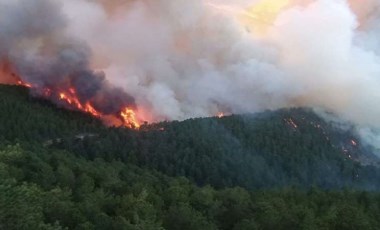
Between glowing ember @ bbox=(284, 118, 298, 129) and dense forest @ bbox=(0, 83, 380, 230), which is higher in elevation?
glowing ember @ bbox=(284, 118, 298, 129)

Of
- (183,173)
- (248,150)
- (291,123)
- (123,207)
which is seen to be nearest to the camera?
(123,207)

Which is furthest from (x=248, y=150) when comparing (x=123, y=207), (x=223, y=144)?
(x=123, y=207)

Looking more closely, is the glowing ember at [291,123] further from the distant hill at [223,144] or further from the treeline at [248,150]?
the distant hill at [223,144]

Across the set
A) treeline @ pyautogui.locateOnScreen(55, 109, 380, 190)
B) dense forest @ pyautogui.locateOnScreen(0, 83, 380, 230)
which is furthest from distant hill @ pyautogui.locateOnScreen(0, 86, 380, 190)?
dense forest @ pyautogui.locateOnScreen(0, 83, 380, 230)

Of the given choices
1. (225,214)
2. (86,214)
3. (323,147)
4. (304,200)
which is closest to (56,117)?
(323,147)

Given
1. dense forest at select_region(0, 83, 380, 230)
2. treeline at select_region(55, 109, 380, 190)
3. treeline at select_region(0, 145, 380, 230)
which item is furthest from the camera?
treeline at select_region(55, 109, 380, 190)

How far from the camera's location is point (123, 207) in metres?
30.9

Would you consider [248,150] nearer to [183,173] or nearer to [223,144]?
[223,144]

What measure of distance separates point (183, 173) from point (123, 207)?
1688 inches

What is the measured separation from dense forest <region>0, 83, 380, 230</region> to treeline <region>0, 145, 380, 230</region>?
0.22 feet

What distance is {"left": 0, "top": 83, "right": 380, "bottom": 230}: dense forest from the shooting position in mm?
28312

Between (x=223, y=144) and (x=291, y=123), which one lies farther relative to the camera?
(x=291, y=123)

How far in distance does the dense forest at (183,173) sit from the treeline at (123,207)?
7 cm

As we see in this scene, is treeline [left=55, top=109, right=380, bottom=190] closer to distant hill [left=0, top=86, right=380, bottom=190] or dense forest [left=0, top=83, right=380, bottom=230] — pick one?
distant hill [left=0, top=86, right=380, bottom=190]
